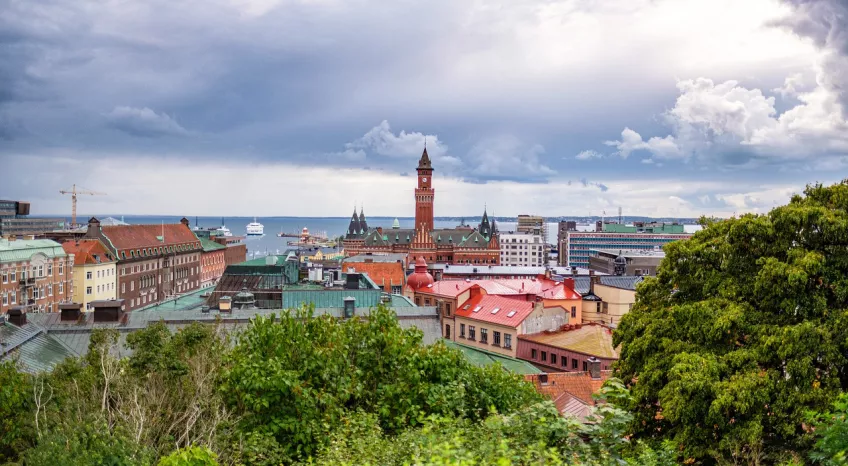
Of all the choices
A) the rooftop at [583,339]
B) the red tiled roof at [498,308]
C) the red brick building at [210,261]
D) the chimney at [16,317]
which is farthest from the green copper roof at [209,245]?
the chimney at [16,317]

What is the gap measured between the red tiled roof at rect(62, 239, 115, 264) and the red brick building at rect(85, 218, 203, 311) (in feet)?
8.23

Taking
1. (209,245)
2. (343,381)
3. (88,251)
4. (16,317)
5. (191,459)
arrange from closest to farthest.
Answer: (191,459) < (343,381) < (16,317) < (88,251) < (209,245)

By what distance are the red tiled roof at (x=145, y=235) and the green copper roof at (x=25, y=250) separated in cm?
1292

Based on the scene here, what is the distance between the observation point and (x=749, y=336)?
22.5 m

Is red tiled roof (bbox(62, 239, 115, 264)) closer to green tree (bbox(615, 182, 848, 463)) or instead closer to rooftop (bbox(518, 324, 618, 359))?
rooftop (bbox(518, 324, 618, 359))

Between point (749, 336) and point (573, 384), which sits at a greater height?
point (749, 336)

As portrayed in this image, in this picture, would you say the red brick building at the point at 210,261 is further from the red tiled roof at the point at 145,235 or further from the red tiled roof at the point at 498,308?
the red tiled roof at the point at 498,308

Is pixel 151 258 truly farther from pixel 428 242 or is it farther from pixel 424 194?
pixel 424 194

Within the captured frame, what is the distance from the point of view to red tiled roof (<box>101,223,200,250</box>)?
4094 inches

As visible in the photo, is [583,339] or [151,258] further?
[151,258]

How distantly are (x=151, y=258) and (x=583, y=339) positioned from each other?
274 feet

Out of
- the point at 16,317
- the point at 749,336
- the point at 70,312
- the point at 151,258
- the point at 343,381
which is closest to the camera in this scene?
the point at 343,381

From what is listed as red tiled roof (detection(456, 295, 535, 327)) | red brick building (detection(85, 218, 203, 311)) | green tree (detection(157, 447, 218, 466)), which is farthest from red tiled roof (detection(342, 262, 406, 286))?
green tree (detection(157, 447, 218, 466))

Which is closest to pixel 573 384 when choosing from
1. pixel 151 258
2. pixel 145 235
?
pixel 151 258
